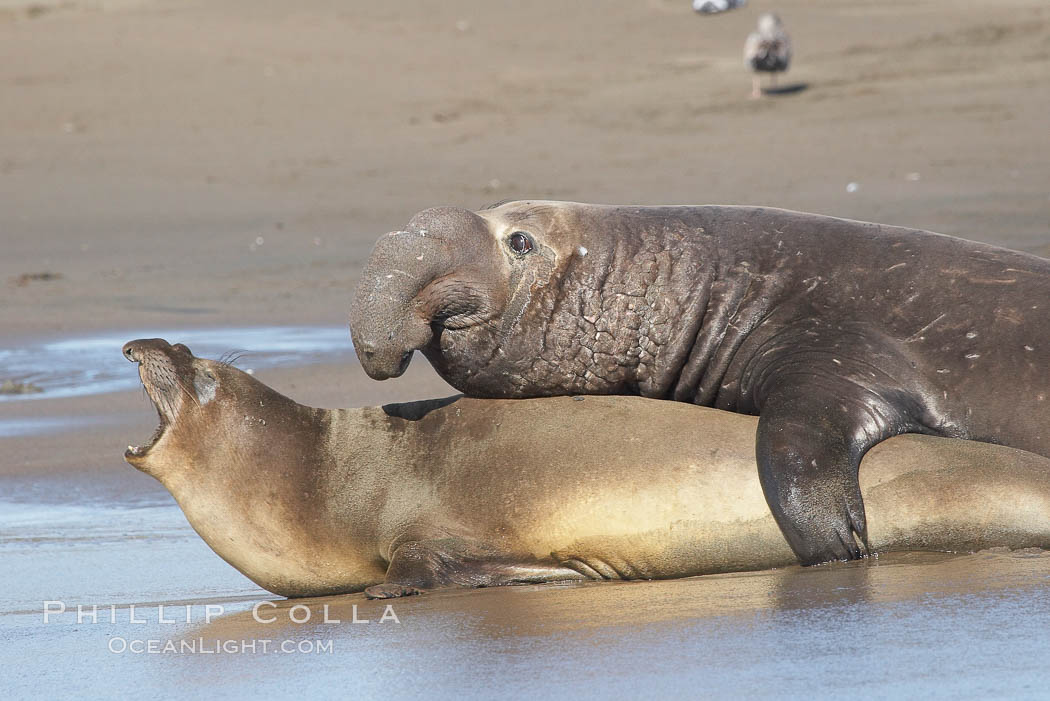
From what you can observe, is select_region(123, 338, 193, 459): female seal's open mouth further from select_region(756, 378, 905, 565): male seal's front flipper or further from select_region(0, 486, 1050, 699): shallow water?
select_region(756, 378, 905, 565): male seal's front flipper

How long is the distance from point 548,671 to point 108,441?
4.48 metres

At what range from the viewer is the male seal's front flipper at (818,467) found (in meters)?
4.52

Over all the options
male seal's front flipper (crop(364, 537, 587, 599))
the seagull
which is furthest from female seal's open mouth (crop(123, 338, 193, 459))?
the seagull

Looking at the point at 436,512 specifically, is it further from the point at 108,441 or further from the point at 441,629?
the point at 108,441

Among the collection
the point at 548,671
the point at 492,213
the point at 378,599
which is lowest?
the point at 378,599

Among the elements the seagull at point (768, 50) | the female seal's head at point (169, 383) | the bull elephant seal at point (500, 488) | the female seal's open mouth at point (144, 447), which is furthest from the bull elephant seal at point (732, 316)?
the seagull at point (768, 50)

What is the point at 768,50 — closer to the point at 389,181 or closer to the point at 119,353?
the point at 389,181

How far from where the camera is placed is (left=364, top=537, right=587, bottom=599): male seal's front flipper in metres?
4.71

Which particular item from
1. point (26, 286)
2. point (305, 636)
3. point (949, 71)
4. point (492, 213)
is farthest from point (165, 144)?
point (305, 636)

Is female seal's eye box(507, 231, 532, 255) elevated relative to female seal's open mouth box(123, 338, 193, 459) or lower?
elevated

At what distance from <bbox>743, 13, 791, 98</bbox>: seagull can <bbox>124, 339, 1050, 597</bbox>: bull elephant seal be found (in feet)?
49.3

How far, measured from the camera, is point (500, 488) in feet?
16.2

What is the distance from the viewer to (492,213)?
5.48 m

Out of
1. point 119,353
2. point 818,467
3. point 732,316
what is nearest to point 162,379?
point 732,316
